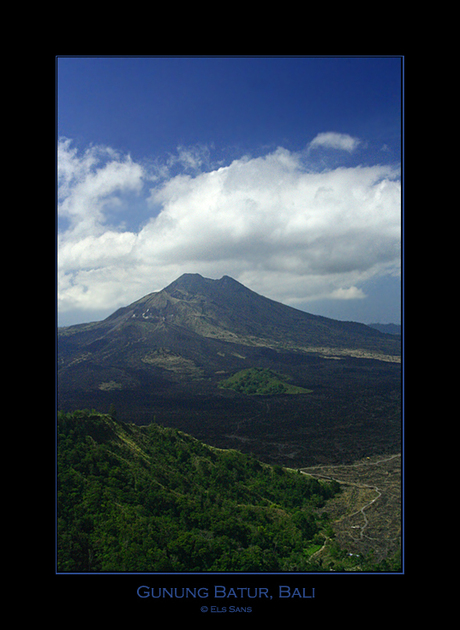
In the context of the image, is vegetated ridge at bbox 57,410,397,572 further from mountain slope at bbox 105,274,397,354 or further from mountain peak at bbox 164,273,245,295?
mountain peak at bbox 164,273,245,295

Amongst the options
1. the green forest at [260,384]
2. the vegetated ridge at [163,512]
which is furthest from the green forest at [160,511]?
the green forest at [260,384]

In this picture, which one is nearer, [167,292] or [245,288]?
[167,292]

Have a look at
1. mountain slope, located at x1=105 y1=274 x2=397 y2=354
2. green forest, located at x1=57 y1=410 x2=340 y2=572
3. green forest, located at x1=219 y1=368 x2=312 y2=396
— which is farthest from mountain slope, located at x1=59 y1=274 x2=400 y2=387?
green forest, located at x1=57 y1=410 x2=340 y2=572

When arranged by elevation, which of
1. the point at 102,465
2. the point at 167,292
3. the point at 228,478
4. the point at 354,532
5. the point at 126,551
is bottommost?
the point at 354,532

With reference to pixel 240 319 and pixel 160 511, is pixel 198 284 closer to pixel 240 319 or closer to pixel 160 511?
pixel 240 319

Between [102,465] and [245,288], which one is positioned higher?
[245,288]

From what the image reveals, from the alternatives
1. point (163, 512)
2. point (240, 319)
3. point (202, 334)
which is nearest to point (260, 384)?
point (202, 334)

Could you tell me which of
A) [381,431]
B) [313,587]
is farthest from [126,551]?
[381,431]

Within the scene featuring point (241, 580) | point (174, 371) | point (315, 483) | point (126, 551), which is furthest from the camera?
point (174, 371)

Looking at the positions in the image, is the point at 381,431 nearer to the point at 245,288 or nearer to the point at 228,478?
the point at 228,478
